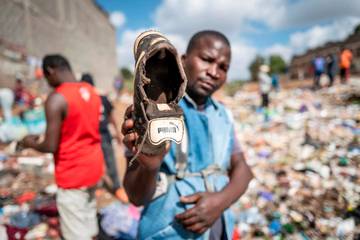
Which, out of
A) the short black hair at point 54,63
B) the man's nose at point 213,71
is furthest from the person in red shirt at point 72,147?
the man's nose at point 213,71

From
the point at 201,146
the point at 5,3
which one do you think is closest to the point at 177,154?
the point at 201,146

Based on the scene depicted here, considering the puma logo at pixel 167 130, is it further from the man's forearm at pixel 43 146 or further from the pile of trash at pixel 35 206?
the pile of trash at pixel 35 206

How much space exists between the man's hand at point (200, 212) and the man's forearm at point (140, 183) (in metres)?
0.16

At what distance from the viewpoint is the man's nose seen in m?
1.24

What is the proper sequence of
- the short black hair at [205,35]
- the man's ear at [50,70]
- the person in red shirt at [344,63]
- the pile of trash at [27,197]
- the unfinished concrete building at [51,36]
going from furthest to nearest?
the person in red shirt at [344,63], the unfinished concrete building at [51,36], the pile of trash at [27,197], the man's ear at [50,70], the short black hair at [205,35]

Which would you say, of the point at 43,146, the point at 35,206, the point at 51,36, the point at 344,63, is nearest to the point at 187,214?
the point at 43,146

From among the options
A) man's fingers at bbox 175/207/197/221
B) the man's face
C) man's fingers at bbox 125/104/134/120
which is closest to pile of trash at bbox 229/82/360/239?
man's fingers at bbox 175/207/197/221

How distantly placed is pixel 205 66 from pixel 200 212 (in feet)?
2.21

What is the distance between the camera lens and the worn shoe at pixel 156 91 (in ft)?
2.03

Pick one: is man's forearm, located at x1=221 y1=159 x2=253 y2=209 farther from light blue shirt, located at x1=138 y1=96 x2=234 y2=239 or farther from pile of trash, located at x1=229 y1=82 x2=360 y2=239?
pile of trash, located at x1=229 y1=82 x2=360 y2=239

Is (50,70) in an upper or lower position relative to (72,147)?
upper

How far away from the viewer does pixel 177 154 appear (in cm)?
110

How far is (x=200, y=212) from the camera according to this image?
41.8 inches

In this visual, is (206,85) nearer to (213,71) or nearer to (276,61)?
(213,71)
